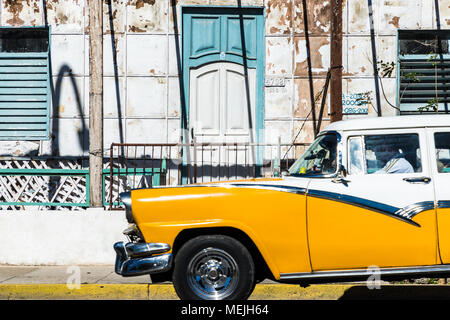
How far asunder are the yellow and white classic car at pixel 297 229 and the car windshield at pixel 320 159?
0.13 m

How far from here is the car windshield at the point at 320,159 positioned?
618 centimetres

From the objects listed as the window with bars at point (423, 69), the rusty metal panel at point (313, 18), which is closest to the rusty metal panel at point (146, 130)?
the rusty metal panel at point (313, 18)

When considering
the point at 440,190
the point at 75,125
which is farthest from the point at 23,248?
the point at 440,190

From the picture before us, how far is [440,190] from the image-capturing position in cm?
592

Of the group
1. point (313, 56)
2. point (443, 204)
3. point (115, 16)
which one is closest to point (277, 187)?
point (443, 204)

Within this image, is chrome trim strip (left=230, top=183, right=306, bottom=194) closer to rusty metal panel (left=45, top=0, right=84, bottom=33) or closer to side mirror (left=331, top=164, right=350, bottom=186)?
side mirror (left=331, top=164, right=350, bottom=186)

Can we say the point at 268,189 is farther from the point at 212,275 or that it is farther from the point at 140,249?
the point at 140,249

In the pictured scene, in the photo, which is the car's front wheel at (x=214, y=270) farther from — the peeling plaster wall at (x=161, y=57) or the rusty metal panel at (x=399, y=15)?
the rusty metal panel at (x=399, y=15)

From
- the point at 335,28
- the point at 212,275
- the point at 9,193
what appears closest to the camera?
the point at 212,275

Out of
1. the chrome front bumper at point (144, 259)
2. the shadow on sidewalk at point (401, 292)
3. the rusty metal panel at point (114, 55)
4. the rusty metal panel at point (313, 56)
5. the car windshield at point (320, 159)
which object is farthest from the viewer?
the rusty metal panel at point (313, 56)

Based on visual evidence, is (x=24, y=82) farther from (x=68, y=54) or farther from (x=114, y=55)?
(x=114, y=55)

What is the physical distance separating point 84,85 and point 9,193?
244 centimetres

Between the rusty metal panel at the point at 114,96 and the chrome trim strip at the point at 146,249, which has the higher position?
the rusty metal panel at the point at 114,96

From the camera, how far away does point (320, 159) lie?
632 centimetres
